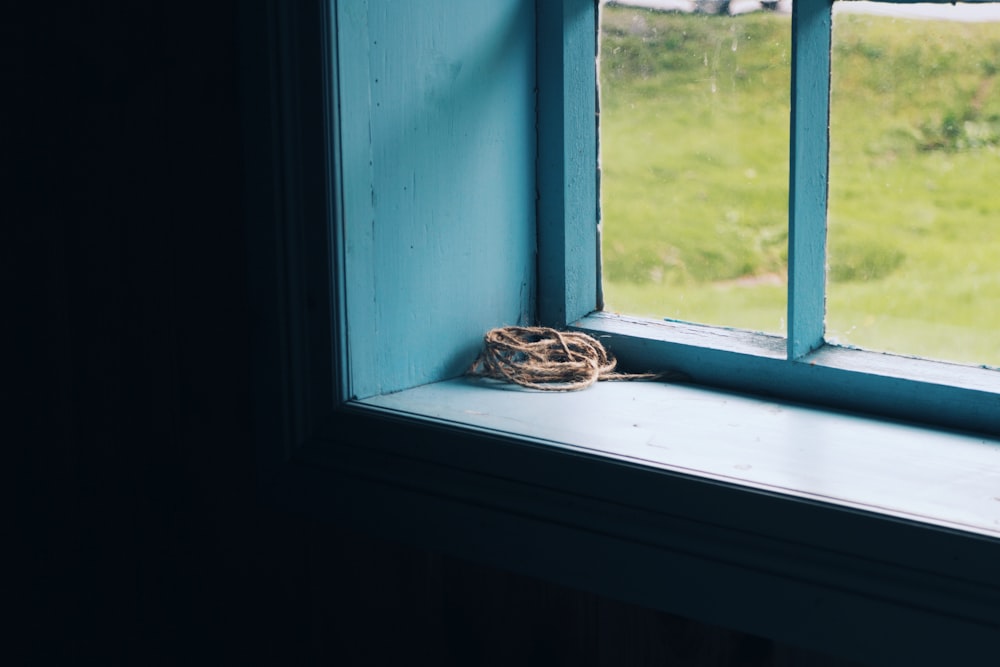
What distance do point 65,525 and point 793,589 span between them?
1.09m

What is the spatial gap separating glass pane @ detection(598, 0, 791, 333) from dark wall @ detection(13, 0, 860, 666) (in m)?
0.40

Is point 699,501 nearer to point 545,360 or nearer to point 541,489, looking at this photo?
Answer: point 541,489

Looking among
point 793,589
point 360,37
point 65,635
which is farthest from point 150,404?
point 793,589

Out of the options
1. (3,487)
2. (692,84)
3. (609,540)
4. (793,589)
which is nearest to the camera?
(793,589)

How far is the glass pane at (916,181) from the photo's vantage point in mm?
973

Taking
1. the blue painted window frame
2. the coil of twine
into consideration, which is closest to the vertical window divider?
the blue painted window frame

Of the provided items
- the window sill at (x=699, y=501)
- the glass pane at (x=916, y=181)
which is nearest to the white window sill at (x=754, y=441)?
the window sill at (x=699, y=501)

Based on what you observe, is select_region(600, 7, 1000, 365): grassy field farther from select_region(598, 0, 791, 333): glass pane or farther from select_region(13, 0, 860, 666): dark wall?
select_region(13, 0, 860, 666): dark wall

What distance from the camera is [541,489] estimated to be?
0.96 m

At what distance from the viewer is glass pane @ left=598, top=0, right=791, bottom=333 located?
112 centimetres

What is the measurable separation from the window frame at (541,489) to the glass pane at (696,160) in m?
0.04

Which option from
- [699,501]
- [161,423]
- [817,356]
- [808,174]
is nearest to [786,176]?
[808,174]

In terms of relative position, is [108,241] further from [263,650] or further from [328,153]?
[263,650]

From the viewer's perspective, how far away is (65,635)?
1537 mm
